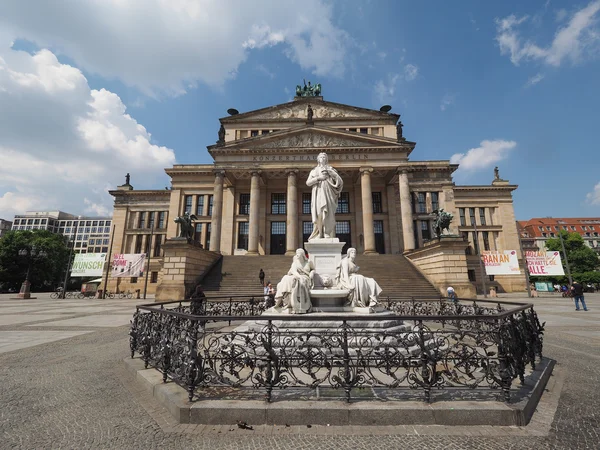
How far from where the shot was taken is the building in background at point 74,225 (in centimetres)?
9631

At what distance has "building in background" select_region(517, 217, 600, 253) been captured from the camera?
3108 inches

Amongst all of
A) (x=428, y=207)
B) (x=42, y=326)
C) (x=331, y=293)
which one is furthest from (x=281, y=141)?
(x=331, y=293)

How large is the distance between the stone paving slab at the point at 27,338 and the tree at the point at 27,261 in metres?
43.5

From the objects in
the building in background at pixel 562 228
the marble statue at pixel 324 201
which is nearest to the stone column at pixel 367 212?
the marble statue at pixel 324 201

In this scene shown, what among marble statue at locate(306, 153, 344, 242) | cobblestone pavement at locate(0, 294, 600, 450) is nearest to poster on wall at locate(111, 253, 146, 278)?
cobblestone pavement at locate(0, 294, 600, 450)

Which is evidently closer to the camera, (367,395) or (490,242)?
(367,395)

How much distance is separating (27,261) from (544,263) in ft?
228

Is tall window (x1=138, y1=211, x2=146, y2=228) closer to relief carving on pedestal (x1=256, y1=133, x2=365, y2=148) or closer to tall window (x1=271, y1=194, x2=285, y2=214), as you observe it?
tall window (x1=271, y1=194, x2=285, y2=214)

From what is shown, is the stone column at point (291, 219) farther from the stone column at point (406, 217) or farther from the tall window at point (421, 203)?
the tall window at point (421, 203)

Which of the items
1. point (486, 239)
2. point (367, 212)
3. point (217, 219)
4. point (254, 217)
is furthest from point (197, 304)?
point (486, 239)

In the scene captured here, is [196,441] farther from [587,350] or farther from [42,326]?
[42,326]

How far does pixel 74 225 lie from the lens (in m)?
98.4

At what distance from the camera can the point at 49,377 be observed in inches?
191

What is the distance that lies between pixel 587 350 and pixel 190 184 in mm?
40010
